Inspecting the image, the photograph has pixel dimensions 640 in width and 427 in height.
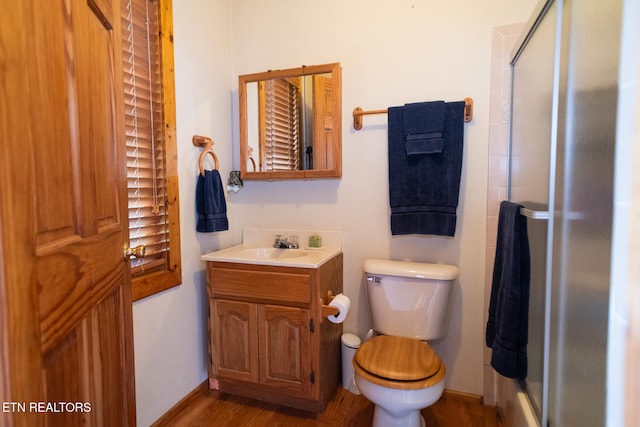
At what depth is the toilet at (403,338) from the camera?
4.26 feet

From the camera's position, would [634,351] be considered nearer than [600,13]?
Yes

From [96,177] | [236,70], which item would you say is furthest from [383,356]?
[236,70]

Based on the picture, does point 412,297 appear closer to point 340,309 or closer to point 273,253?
point 340,309

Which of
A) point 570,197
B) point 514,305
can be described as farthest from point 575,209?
point 514,305

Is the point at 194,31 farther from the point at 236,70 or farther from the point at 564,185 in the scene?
the point at 564,185

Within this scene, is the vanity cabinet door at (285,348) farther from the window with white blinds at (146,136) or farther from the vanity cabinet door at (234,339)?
the window with white blinds at (146,136)

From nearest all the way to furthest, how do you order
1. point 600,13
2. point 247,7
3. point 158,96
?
point 600,13 < point 158,96 < point 247,7

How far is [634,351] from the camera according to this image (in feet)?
1.49

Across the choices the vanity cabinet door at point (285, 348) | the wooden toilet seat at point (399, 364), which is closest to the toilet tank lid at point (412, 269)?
the wooden toilet seat at point (399, 364)

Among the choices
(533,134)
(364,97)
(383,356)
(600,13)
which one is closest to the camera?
(600,13)

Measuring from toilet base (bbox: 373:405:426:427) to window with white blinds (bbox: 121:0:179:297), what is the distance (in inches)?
48.7

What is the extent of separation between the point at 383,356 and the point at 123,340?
1.03m

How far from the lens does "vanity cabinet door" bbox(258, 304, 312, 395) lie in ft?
5.39

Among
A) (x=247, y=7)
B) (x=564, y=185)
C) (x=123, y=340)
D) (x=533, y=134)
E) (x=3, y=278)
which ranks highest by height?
(x=247, y=7)
